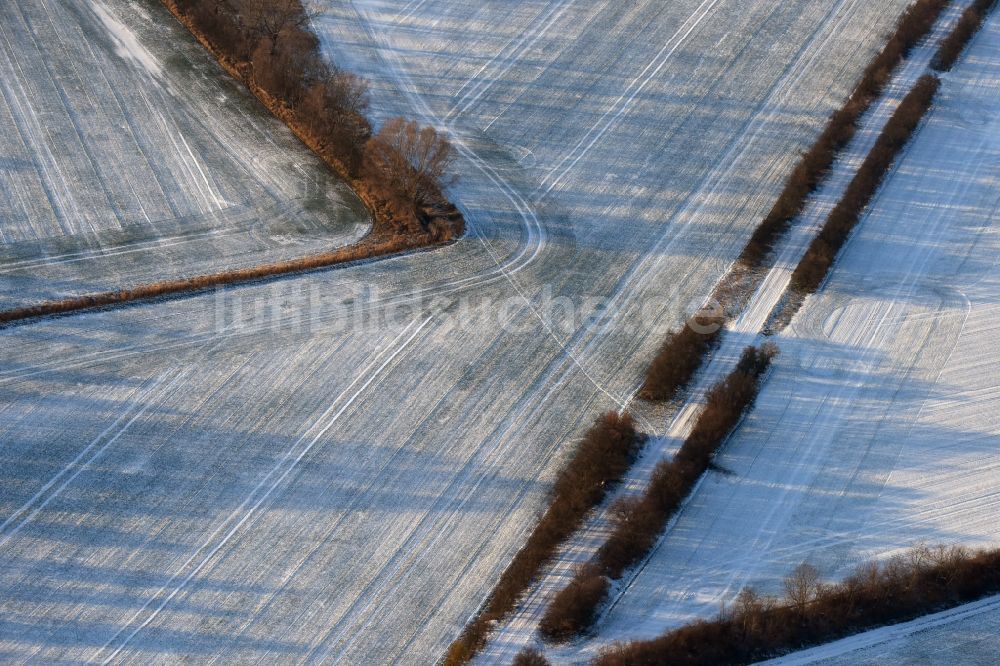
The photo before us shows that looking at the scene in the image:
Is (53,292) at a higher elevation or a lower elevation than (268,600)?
higher

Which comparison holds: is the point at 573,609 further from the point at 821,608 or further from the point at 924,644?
the point at 924,644

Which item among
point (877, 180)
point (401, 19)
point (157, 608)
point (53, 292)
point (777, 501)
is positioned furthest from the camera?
point (401, 19)

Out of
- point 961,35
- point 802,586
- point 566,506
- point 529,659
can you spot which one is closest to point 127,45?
point 566,506

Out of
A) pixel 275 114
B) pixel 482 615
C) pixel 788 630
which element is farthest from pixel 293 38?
pixel 788 630

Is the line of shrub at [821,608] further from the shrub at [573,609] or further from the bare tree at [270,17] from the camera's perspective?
the bare tree at [270,17]

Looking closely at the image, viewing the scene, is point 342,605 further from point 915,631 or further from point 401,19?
point 401,19

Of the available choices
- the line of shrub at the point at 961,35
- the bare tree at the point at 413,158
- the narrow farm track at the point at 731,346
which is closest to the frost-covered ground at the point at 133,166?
the bare tree at the point at 413,158
